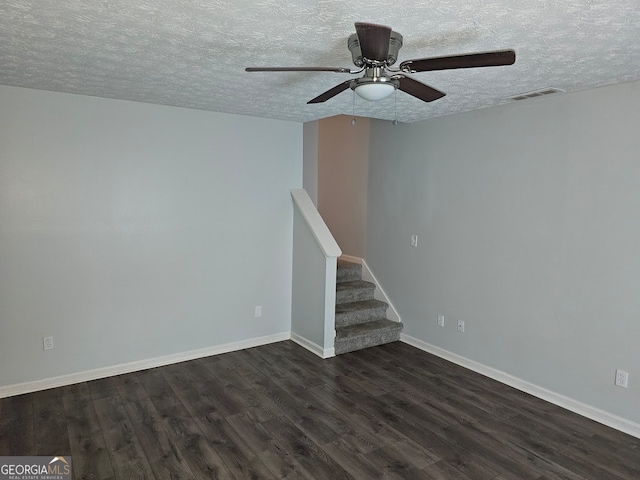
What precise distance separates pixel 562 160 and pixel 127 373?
4.10 metres

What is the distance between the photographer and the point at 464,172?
4.04 metres

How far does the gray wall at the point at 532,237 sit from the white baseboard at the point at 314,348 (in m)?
1.03

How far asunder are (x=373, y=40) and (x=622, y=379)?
294 cm

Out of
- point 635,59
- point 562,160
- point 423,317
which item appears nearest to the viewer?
point 635,59

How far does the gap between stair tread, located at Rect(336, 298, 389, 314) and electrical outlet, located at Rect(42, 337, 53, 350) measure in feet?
8.93

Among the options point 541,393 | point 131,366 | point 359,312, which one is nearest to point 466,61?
point 541,393

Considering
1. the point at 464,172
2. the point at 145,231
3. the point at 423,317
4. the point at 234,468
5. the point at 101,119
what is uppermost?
the point at 101,119

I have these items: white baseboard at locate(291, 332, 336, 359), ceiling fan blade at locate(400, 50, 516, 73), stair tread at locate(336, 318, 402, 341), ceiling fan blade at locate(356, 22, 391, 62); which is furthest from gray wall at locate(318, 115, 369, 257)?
ceiling fan blade at locate(356, 22, 391, 62)

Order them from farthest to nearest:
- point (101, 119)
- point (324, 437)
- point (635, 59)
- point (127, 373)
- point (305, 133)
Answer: point (305, 133) < point (127, 373) < point (101, 119) < point (324, 437) < point (635, 59)

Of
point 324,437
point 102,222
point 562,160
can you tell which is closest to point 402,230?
point 562,160

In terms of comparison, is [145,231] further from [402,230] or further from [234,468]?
[402,230]

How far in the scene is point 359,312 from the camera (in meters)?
4.81

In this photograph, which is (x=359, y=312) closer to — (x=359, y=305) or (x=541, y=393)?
(x=359, y=305)

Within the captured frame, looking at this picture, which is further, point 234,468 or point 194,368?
point 194,368
